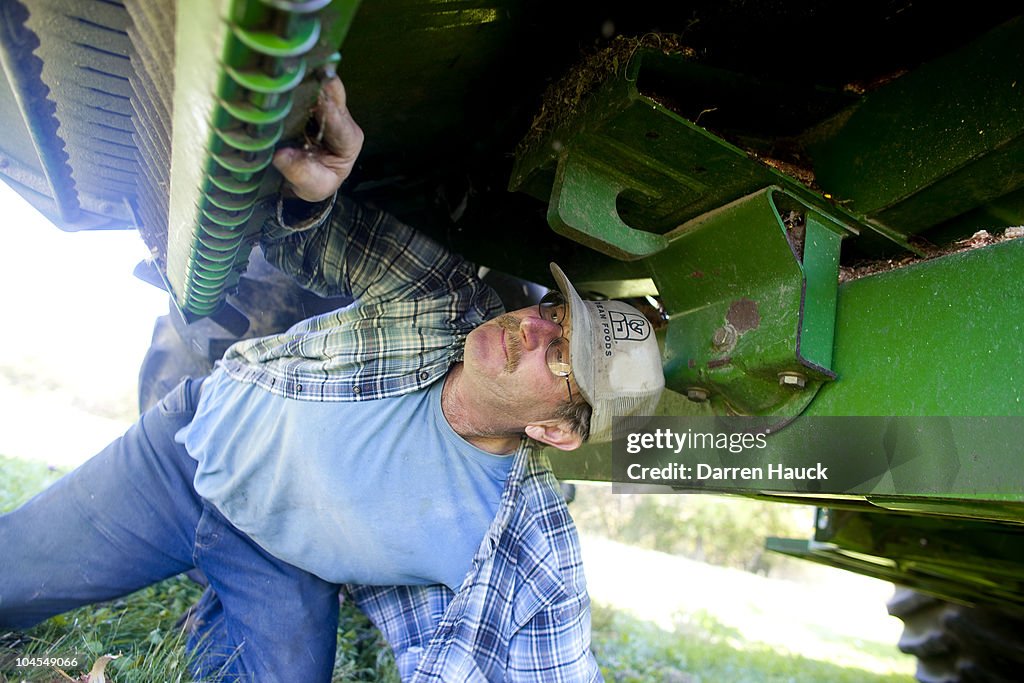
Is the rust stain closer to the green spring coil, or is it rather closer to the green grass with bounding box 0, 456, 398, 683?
the green spring coil

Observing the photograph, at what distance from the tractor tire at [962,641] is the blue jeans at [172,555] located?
300 cm

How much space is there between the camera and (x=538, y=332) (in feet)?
7.39

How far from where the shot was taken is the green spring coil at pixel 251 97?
36.8 inches

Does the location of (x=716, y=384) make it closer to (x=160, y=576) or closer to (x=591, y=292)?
(x=591, y=292)

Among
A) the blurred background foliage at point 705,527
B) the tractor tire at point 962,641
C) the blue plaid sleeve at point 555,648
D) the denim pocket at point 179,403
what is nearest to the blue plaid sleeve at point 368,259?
the denim pocket at point 179,403

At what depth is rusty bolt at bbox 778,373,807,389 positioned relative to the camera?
1822 mm

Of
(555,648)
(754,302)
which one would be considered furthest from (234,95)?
(555,648)

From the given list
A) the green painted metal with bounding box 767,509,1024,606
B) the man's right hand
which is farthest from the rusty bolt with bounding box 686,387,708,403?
the green painted metal with bounding box 767,509,1024,606

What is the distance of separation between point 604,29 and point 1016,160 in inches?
35.1

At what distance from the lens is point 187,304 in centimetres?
213

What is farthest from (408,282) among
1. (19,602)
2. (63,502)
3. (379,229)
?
(19,602)

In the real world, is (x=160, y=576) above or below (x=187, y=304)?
below

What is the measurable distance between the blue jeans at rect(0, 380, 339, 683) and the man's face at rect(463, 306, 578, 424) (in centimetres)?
92

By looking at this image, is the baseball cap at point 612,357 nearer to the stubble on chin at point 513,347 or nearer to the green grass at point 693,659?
the stubble on chin at point 513,347
